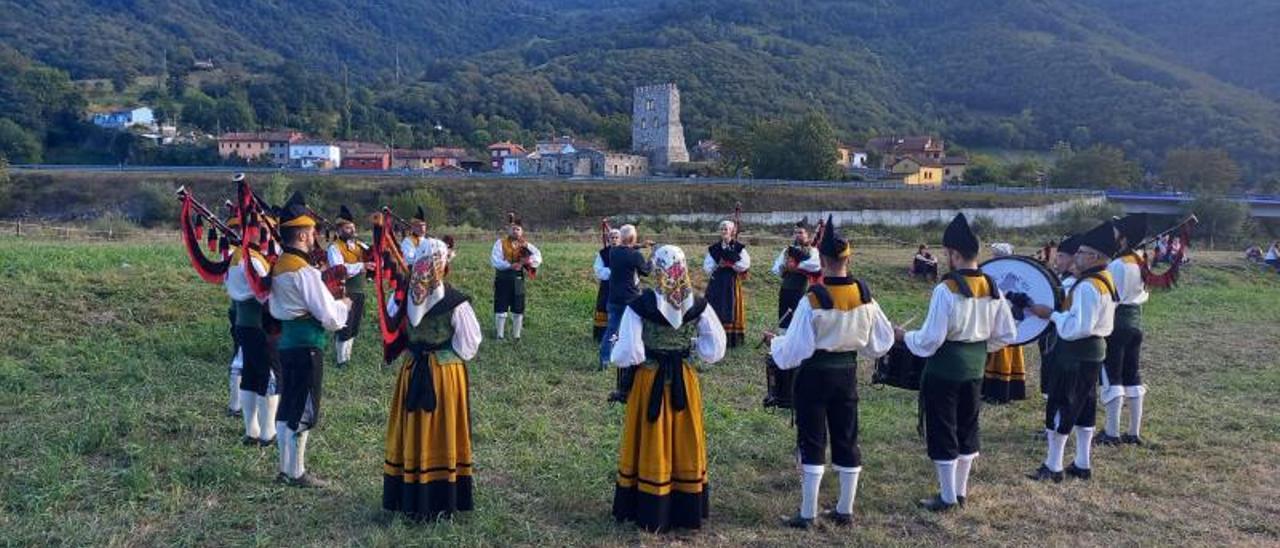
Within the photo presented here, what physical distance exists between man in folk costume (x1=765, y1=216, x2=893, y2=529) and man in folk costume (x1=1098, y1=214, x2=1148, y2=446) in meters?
3.57

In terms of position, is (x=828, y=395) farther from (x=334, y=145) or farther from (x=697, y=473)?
(x=334, y=145)

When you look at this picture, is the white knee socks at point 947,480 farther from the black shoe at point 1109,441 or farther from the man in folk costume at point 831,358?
the black shoe at point 1109,441

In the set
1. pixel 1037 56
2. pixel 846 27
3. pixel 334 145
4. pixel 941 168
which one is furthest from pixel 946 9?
pixel 334 145

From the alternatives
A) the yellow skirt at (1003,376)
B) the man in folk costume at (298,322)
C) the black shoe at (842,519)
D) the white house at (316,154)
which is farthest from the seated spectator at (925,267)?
the white house at (316,154)

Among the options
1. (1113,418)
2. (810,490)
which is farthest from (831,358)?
(1113,418)

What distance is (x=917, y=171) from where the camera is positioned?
2879 inches

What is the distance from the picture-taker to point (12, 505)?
21.8 ft

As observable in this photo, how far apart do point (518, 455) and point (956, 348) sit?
12.4 ft

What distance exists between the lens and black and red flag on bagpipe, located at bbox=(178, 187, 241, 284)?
827cm

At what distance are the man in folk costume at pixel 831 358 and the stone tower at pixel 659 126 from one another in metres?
82.8

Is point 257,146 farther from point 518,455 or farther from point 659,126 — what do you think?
point 518,455

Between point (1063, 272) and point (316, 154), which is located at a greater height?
point (316, 154)

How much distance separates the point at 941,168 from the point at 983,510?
72.7 meters

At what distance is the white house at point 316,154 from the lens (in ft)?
264
